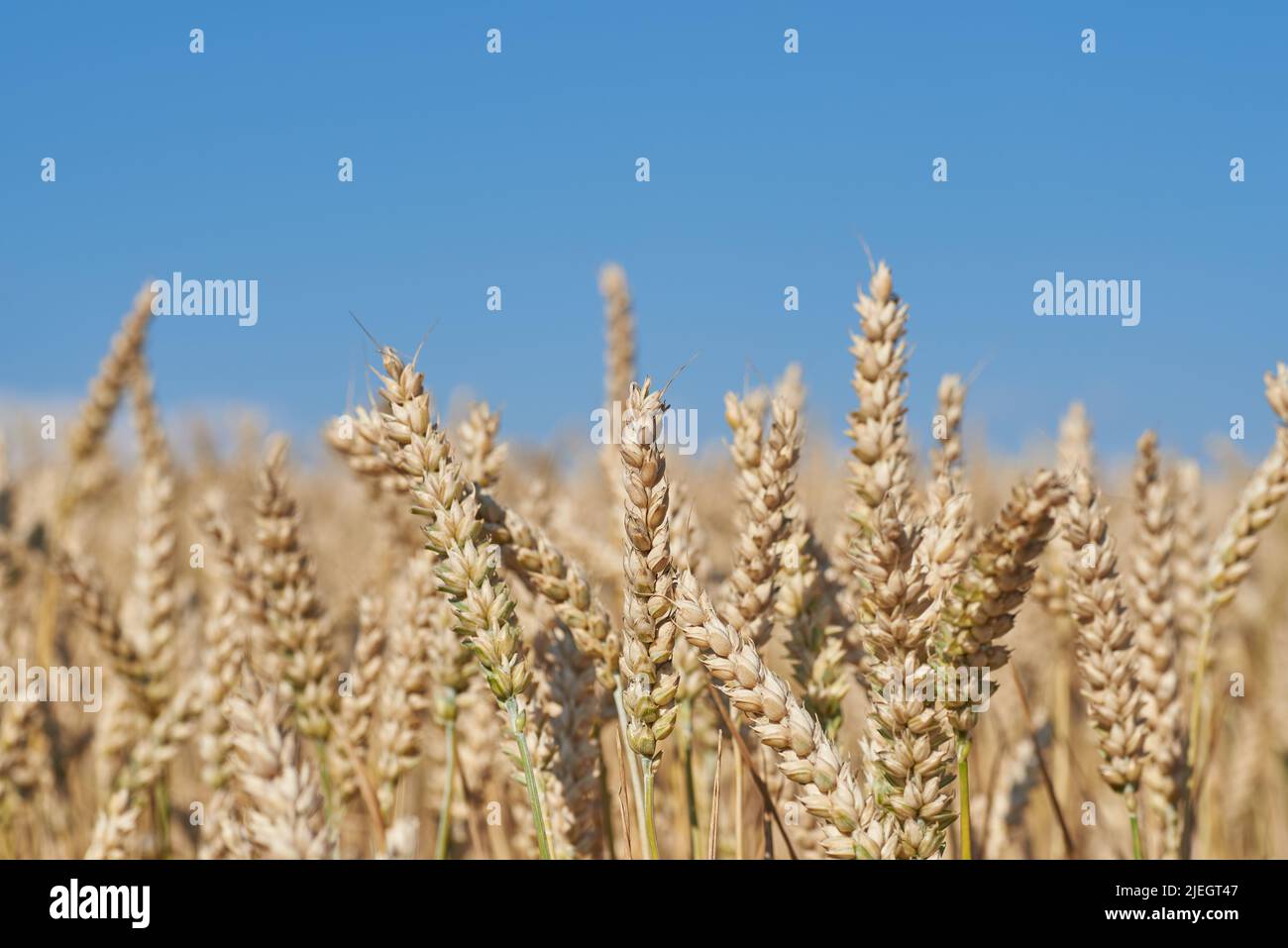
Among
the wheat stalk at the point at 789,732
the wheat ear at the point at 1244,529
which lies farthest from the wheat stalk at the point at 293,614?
the wheat ear at the point at 1244,529

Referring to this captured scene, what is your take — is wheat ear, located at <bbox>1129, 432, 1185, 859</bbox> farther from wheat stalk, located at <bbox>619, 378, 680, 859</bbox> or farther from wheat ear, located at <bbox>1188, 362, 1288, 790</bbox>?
wheat stalk, located at <bbox>619, 378, 680, 859</bbox>

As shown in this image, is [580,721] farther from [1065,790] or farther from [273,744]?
[1065,790]

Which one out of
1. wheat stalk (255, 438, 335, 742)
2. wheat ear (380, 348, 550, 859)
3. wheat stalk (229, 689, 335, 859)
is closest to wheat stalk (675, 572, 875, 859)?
wheat ear (380, 348, 550, 859)

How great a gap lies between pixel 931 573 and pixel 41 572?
412 cm

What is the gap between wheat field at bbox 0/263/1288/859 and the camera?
1.21 meters

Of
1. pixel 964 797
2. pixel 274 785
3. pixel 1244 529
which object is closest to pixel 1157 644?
pixel 1244 529

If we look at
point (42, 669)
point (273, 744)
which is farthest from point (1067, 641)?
point (42, 669)

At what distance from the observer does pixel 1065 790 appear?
3.02 m

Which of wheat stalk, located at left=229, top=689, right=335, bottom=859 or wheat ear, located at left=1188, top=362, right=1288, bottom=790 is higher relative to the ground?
wheat ear, located at left=1188, top=362, right=1288, bottom=790

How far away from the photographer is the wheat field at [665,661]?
3.98 feet

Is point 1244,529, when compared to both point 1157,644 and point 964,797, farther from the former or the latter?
point 964,797

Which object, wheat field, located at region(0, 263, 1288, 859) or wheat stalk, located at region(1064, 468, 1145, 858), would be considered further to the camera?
wheat stalk, located at region(1064, 468, 1145, 858)

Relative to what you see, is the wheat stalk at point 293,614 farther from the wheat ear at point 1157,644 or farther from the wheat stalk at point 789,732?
the wheat ear at point 1157,644
